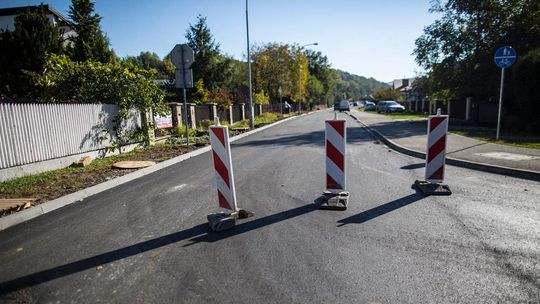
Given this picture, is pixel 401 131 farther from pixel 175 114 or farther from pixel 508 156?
pixel 175 114

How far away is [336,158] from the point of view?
17.7 feet

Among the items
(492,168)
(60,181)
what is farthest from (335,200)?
(60,181)

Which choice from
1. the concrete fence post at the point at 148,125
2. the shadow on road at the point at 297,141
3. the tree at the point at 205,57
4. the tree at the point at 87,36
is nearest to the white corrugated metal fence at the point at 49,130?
the concrete fence post at the point at 148,125

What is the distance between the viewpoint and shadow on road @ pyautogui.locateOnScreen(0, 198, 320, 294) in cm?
311

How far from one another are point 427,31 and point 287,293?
27379mm

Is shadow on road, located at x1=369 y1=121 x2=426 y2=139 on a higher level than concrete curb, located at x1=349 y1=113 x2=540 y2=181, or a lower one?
higher

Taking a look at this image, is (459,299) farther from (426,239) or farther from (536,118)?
(536,118)

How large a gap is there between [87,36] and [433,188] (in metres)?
29.2

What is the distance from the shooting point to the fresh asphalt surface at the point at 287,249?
281 centimetres

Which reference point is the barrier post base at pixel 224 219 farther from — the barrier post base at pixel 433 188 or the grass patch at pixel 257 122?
the grass patch at pixel 257 122

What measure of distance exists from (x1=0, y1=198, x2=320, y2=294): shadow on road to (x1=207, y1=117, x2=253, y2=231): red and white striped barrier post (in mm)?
171

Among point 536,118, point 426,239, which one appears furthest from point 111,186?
point 536,118

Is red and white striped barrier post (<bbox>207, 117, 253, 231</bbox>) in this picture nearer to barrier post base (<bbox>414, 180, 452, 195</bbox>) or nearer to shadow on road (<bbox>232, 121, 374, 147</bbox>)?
barrier post base (<bbox>414, 180, 452, 195</bbox>)

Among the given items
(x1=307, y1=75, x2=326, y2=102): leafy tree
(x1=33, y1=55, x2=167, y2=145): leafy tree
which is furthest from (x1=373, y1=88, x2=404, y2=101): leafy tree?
(x1=33, y1=55, x2=167, y2=145): leafy tree
